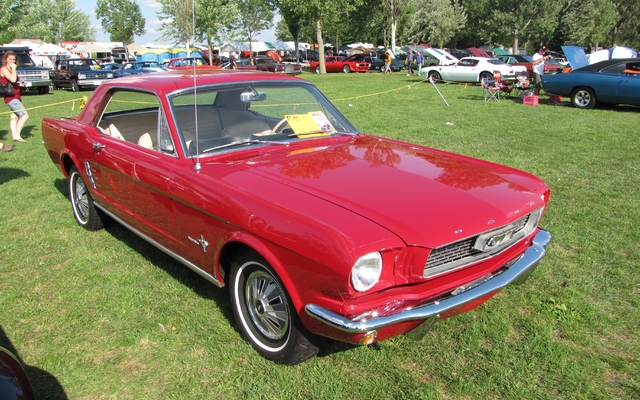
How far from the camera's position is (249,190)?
2766mm

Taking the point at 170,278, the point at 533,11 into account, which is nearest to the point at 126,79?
the point at 170,278

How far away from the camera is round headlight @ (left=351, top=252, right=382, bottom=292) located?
7.39ft

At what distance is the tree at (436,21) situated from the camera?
51.8m

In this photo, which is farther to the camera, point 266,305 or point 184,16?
point 184,16

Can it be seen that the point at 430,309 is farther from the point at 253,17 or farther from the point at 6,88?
the point at 253,17

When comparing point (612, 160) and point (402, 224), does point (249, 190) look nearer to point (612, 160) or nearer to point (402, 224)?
point (402, 224)

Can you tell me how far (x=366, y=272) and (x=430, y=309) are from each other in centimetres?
39

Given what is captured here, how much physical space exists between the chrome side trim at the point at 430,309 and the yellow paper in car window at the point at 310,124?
1782 mm

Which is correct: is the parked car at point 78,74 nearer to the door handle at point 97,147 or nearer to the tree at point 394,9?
the door handle at point 97,147

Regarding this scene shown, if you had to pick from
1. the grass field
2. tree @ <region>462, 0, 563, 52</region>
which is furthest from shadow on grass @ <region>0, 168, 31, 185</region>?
tree @ <region>462, 0, 563, 52</region>

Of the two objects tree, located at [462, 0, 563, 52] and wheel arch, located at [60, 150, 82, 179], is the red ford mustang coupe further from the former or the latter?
tree, located at [462, 0, 563, 52]

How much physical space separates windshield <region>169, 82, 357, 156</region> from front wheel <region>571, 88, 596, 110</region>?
10.9m

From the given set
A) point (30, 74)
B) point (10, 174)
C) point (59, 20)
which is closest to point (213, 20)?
point (30, 74)

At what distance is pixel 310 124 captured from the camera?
12.9ft
